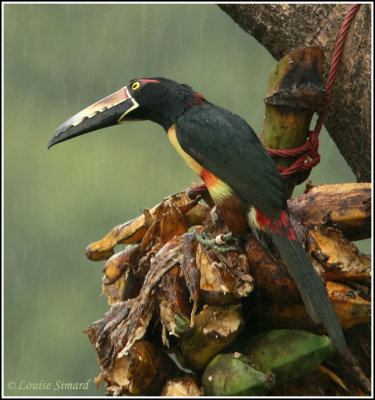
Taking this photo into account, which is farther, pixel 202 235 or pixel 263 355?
pixel 202 235

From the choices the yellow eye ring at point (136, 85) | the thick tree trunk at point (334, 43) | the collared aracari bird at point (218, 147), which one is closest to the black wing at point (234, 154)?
the collared aracari bird at point (218, 147)

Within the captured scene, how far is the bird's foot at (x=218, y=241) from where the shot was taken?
1311mm

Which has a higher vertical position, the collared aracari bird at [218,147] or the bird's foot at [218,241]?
the collared aracari bird at [218,147]

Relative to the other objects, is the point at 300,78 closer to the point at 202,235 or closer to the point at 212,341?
the point at 202,235

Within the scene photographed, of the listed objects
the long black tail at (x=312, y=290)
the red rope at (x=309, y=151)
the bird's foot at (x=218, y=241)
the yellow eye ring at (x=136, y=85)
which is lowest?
the long black tail at (x=312, y=290)

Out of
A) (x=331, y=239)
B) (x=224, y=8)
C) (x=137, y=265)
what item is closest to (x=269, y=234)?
(x=331, y=239)

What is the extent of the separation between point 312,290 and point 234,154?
1.13ft

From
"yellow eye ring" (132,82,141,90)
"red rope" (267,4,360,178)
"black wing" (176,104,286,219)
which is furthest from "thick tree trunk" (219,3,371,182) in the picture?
"yellow eye ring" (132,82,141,90)

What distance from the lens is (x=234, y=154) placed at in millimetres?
1357

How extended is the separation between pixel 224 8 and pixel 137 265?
Result: 0.79m

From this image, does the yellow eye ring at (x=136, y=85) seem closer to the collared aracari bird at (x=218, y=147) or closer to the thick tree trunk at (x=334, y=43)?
the collared aracari bird at (x=218, y=147)

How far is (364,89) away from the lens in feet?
5.09

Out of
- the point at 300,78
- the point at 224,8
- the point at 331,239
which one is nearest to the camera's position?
the point at 331,239

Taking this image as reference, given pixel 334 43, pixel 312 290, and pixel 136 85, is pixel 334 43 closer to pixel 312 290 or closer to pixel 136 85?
pixel 136 85
